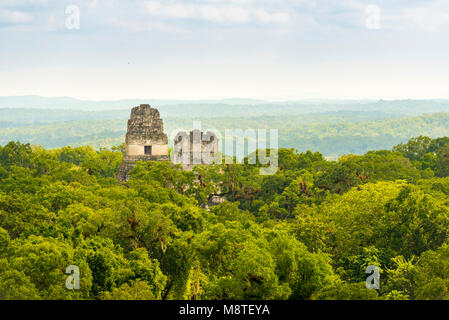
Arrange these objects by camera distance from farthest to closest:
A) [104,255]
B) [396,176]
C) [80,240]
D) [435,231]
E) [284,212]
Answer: [396,176] < [284,212] < [435,231] < [80,240] < [104,255]

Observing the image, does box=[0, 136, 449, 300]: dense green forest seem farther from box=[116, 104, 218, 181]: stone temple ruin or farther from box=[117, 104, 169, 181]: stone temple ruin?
box=[117, 104, 169, 181]: stone temple ruin

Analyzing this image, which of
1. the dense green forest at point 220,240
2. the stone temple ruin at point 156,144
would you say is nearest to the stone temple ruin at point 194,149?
the stone temple ruin at point 156,144

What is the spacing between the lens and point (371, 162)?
178 feet

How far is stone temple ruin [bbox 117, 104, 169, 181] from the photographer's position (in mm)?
56188

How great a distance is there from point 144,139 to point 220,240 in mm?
30217

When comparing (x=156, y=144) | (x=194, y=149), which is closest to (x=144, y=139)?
(x=156, y=144)

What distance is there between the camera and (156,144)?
186ft

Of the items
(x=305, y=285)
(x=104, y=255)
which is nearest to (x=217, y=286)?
(x=305, y=285)

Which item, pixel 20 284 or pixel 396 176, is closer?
pixel 20 284

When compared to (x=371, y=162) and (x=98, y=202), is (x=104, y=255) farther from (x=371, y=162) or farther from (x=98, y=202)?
(x=371, y=162)

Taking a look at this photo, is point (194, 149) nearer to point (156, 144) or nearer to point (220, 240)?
point (156, 144)

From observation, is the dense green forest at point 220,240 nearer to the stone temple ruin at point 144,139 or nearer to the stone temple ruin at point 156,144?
the stone temple ruin at point 156,144

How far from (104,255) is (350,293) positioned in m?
9.57

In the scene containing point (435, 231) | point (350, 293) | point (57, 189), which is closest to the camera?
point (350, 293)
